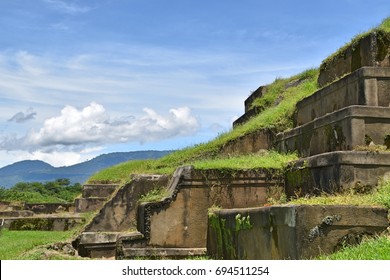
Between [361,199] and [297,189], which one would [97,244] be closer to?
[297,189]

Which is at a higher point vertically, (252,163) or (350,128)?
(350,128)

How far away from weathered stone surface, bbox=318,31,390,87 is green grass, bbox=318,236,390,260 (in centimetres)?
436

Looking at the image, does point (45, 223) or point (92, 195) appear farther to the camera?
point (92, 195)

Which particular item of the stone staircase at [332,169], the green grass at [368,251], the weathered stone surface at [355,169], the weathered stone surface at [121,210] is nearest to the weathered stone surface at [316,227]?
the stone staircase at [332,169]

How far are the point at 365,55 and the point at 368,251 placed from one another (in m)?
5.22

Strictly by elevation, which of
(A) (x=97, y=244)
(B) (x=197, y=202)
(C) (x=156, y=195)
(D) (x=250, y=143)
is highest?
(D) (x=250, y=143)

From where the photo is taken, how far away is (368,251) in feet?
20.7

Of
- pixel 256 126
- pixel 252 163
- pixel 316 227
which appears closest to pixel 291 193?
pixel 252 163

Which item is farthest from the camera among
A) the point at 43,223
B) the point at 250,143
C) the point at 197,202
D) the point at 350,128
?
the point at 43,223

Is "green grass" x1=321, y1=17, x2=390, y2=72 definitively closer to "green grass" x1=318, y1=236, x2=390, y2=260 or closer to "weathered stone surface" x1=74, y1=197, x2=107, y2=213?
"green grass" x1=318, y1=236, x2=390, y2=260

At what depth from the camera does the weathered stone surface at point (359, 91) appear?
31.5 ft

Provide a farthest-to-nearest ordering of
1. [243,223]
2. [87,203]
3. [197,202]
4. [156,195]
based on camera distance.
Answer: [87,203] → [156,195] → [197,202] → [243,223]

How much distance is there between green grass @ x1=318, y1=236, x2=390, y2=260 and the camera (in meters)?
5.98

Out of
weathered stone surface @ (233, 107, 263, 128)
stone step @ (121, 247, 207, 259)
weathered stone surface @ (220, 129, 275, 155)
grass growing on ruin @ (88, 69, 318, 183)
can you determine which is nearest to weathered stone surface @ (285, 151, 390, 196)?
grass growing on ruin @ (88, 69, 318, 183)
